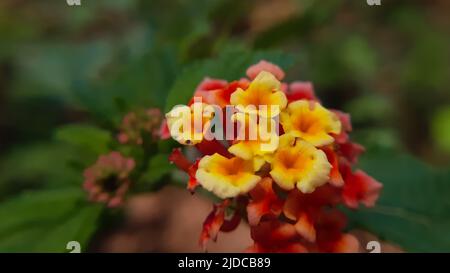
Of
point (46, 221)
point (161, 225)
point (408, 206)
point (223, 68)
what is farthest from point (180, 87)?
point (161, 225)

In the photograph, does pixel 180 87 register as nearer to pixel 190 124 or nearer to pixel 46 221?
pixel 190 124

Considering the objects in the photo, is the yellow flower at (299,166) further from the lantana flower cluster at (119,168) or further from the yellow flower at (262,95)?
the lantana flower cluster at (119,168)

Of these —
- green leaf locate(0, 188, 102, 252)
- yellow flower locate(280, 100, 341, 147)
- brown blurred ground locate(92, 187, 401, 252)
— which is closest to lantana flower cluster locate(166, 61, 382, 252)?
yellow flower locate(280, 100, 341, 147)

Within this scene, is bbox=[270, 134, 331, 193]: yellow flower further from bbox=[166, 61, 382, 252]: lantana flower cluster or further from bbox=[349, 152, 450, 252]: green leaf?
bbox=[349, 152, 450, 252]: green leaf
